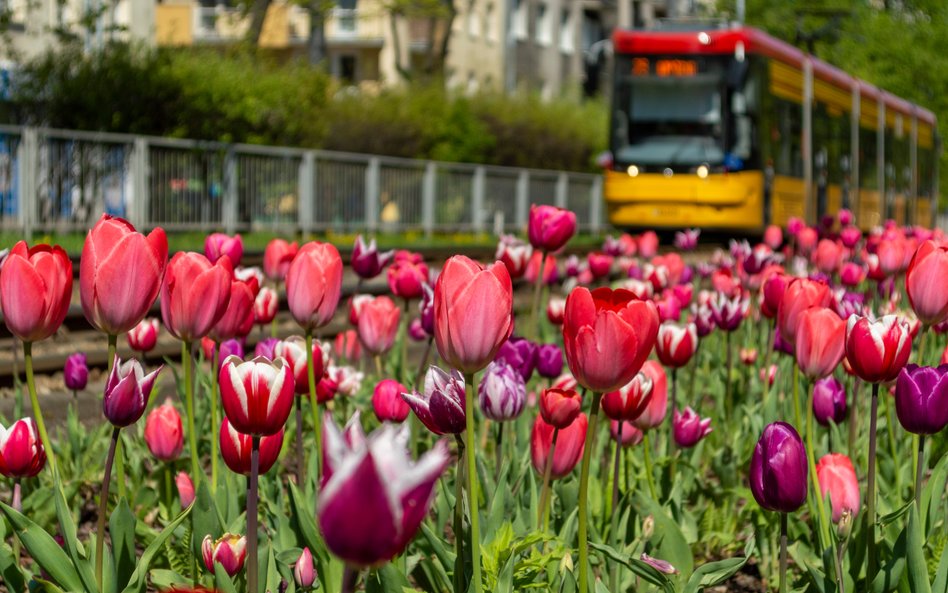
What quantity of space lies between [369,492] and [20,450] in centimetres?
Answer: 144

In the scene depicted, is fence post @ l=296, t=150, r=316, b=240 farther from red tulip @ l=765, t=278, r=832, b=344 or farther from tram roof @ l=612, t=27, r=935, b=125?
red tulip @ l=765, t=278, r=832, b=344

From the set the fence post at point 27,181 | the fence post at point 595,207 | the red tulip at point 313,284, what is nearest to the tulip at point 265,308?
the red tulip at point 313,284

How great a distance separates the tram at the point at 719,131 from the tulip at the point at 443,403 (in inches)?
746

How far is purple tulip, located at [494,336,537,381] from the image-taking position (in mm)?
3363

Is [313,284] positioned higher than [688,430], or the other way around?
[313,284]

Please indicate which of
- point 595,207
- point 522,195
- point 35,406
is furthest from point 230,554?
point 595,207

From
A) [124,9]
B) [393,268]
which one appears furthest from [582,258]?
[124,9]

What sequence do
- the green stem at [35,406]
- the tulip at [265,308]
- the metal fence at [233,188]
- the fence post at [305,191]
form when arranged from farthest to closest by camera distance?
the fence post at [305,191] → the metal fence at [233,188] → the tulip at [265,308] → the green stem at [35,406]

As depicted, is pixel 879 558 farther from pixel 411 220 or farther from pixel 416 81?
pixel 416 81

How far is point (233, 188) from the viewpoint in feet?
60.0

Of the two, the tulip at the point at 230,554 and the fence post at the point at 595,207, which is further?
the fence post at the point at 595,207

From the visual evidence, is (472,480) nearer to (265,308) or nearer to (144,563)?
(144,563)

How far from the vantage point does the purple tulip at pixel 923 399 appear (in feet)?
8.18

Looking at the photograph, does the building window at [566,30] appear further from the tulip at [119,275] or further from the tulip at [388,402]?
the tulip at [119,275]
